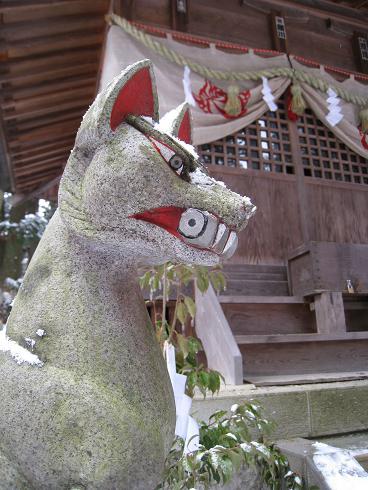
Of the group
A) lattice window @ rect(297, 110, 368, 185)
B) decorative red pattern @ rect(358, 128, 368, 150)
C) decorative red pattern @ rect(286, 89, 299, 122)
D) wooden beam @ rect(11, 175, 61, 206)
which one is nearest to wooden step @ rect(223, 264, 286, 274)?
lattice window @ rect(297, 110, 368, 185)

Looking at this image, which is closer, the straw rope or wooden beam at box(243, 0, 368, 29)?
the straw rope

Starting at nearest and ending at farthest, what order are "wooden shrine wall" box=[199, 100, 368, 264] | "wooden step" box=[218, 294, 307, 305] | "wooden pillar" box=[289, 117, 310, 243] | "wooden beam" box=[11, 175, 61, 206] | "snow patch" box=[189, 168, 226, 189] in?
"snow patch" box=[189, 168, 226, 189] < "wooden step" box=[218, 294, 307, 305] < "wooden shrine wall" box=[199, 100, 368, 264] < "wooden pillar" box=[289, 117, 310, 243] < "wooden beam" box=[11, 175, 61, 206]

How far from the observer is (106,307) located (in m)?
0.92

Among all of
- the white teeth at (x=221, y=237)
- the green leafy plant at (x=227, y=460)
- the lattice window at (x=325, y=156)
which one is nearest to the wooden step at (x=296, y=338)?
the green leafy plant at (x=227, y=460)

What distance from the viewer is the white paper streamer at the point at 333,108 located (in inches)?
178

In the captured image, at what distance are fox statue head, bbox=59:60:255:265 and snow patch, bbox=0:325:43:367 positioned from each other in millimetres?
276

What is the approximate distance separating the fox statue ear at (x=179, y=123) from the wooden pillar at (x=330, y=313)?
211cm

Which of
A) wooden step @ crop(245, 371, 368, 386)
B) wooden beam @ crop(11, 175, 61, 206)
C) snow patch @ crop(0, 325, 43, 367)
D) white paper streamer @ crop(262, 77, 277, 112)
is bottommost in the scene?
wooden step @ crop(245, 371, 368, 386)

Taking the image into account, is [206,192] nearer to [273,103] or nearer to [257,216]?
[257,216]

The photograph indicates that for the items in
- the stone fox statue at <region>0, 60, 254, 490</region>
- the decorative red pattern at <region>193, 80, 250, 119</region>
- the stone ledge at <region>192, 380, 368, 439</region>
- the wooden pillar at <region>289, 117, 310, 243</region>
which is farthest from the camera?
the wooden pillar at <region>289, 117, 310, 243</region>

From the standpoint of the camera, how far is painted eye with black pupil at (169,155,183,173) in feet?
2.93

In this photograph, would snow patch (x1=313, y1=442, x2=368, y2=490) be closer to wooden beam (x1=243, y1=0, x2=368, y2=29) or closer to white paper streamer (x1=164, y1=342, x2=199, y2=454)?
white paper streamer (x1=164, y1=342, x2=199, y2=454)

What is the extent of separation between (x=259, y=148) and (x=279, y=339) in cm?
254

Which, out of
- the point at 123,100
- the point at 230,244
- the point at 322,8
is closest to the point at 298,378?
the point at 230,244
